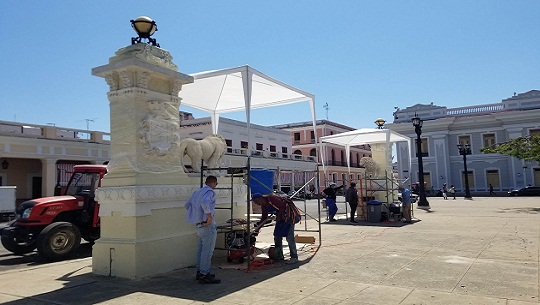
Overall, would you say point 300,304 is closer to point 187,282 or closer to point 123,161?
point 187,282

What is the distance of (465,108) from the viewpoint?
5038 centimetres

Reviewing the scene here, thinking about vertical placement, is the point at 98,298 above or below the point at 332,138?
below

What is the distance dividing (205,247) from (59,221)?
530cm

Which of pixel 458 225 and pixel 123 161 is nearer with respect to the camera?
pixel 123 161

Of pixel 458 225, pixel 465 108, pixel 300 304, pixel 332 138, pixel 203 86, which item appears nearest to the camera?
pixel 300 304

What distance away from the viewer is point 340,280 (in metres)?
6.35

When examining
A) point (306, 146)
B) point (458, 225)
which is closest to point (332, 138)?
point (458, 225)

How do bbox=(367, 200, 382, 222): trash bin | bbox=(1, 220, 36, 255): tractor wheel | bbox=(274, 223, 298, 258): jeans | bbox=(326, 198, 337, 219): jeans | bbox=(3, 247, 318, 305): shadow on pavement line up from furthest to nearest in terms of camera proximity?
bbox=(326, 198, 337, 219): jeans, bbox=(367, 200, 382, 222): trash bin, bbox=(1, 220, 36, 255): tractor wheel, bbox=(274, 223, 298, 258): jeans, bbox=(3, 247, 318, 305): shadow on pavement

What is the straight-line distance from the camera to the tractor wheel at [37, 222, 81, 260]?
29.5 ft

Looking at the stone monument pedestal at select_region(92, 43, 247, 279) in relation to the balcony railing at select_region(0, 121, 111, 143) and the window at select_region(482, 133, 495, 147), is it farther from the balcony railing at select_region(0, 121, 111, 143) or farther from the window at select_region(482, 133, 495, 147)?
the window at select_region(482, 133, 495, 147)

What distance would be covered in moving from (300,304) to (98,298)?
8.72ft

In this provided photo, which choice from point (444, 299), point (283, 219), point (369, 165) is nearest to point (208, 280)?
point (283, 219)

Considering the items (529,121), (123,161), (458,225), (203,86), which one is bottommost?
(458,225)

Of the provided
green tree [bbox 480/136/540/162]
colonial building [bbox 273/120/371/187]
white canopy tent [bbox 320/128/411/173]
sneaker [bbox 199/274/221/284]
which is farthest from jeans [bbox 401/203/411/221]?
colonial building [bbox 273/120/371/187]
